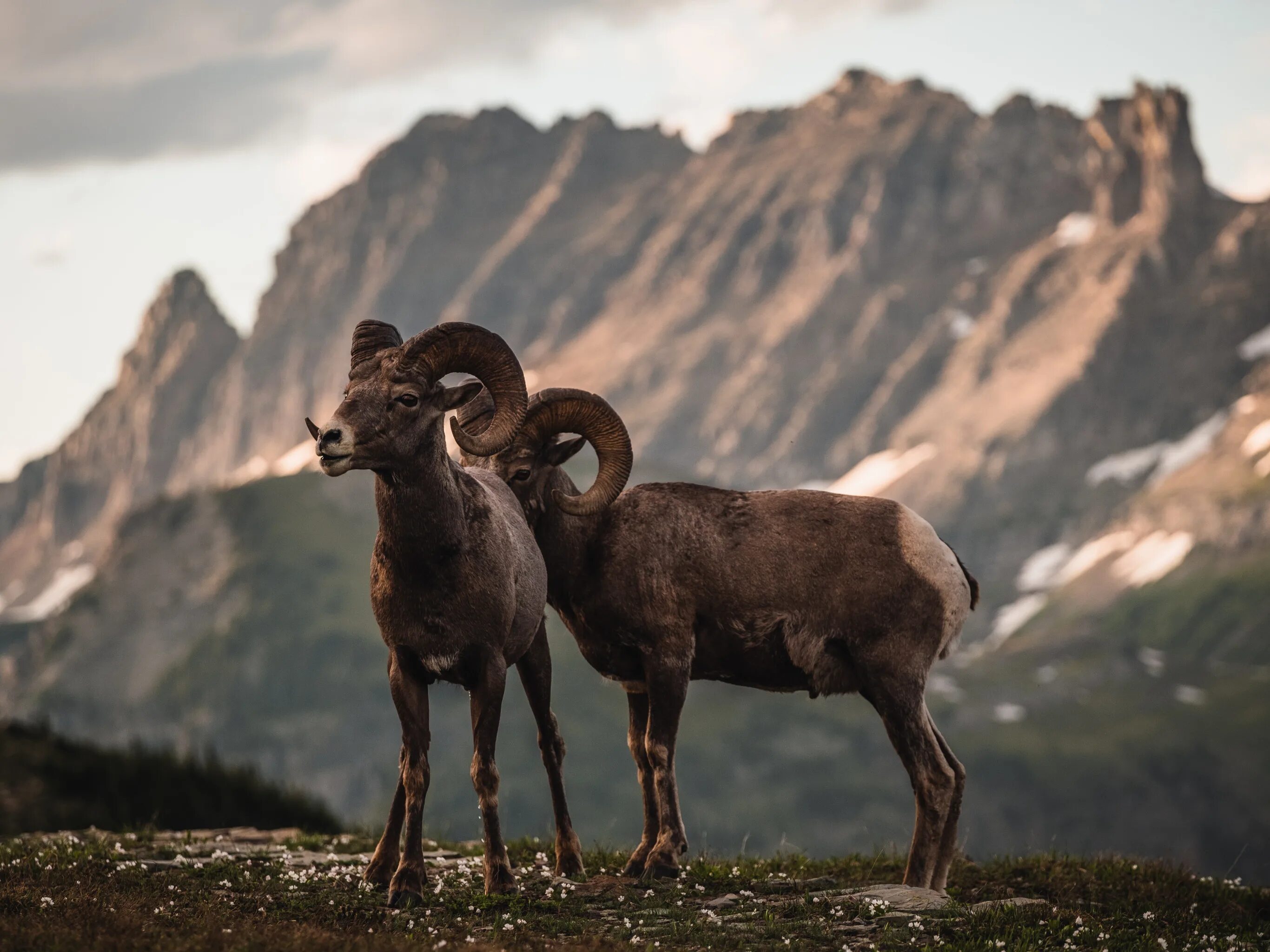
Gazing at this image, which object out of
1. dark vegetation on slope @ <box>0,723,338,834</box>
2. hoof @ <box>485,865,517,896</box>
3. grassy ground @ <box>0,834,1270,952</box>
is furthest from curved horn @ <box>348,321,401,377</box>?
dark vegetation on slope @ <box>0,723,338,834</box>

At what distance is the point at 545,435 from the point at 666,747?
384cm

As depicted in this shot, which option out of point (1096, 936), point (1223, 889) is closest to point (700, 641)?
point (1096, 936)

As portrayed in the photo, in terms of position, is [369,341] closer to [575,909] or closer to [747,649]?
[747,649]

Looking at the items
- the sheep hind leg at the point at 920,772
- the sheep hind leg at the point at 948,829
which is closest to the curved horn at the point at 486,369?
the sheep hind leg at the point at 920,772

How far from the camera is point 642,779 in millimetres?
18812

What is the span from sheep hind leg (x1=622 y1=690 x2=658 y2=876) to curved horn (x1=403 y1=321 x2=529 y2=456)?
9.92ft

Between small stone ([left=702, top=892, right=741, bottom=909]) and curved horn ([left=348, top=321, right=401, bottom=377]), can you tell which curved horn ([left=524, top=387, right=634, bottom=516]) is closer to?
curved horn ([left=348, top=321, right=401, bottom=377])

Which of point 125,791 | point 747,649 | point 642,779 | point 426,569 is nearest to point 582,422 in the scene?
point 747,649

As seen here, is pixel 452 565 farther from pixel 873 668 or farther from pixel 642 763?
pixel 873 668

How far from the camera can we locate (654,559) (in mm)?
18609

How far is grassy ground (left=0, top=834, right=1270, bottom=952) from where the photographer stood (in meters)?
13.8

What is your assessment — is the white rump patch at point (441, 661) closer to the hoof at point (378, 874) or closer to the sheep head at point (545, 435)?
the hoof at point (378, 874)

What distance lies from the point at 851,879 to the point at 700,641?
10.0ft

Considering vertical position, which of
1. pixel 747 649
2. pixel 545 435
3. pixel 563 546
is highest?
pixel 545 435
